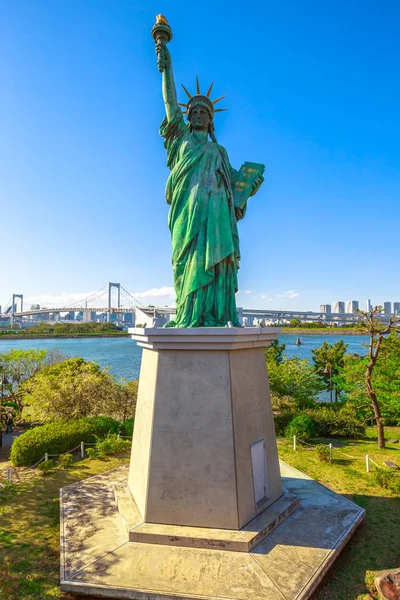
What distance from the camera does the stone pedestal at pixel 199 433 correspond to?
5.00m

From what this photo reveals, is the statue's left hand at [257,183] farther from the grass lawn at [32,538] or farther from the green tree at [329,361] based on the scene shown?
the green tree at [329,361]

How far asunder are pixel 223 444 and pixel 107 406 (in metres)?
9.42

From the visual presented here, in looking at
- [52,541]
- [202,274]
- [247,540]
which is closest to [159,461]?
[247,540]

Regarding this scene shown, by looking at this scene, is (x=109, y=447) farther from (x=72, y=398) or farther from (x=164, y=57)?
(x=164, y=57)

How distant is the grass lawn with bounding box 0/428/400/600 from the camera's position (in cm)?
439

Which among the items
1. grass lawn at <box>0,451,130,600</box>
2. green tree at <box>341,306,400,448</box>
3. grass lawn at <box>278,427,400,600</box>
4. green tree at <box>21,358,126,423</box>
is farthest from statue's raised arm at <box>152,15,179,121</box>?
green tree at <box>21,358,126,423</box>

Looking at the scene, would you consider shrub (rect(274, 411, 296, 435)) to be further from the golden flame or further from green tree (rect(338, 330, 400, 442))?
the golden flame

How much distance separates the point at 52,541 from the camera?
5.37 meters

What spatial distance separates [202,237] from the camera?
605 centimetres

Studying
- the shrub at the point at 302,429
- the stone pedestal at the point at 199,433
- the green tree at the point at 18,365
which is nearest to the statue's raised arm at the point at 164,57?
the stone pedestal at the point at 199,433

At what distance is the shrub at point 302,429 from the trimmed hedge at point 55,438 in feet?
19.3

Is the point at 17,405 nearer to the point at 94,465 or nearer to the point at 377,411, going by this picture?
the point at 94,465

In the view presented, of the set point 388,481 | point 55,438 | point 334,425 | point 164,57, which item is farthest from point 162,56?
point 334,425

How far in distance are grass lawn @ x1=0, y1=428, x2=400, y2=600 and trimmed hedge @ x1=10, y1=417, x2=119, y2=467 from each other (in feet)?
3.77
